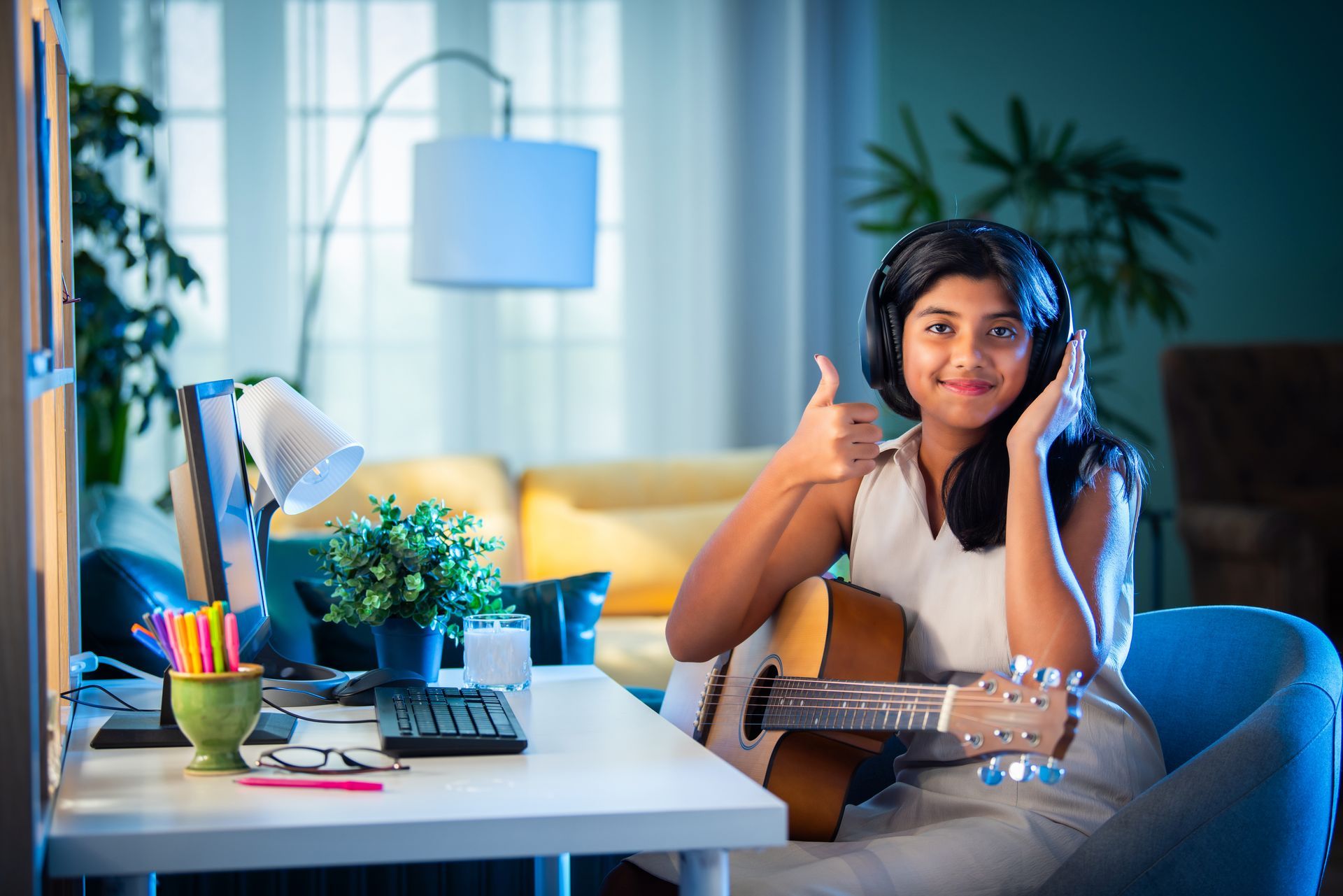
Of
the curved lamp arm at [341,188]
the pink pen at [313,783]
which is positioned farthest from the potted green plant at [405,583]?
the curved lamp arm at [341,188]

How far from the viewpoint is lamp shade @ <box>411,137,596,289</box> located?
305 centimetres

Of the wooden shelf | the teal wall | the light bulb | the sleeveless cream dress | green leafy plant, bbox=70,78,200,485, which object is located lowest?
the sleeveless cream dress

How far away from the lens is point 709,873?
973 millimetres

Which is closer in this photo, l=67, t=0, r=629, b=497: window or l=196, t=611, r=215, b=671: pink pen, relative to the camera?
l=196, t=611, r=215, b=671: pink pen

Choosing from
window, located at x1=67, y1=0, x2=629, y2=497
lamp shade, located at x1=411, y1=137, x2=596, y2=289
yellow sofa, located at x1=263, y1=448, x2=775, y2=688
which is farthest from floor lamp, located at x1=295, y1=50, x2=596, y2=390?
→ window, located at x1=67, y1=0, x2=629, y2=497

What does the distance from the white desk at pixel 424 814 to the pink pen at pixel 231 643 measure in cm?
9

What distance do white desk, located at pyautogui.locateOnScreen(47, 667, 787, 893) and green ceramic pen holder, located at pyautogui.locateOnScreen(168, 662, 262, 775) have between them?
0.08 ft

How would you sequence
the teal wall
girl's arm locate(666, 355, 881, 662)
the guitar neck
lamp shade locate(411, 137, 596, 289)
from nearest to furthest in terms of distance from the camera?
the guitar neck → girl's arm locate(666, 355, 881, 662) → lamp shade locate(411, 137, 596, 289) → the teal wall

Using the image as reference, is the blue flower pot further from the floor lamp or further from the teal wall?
the teal wall

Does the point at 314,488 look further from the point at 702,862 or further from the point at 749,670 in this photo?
the point at 702,862

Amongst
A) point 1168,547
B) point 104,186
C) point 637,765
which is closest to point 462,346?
Answer: point 104,186

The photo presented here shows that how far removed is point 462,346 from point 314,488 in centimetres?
295

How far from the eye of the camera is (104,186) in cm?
331

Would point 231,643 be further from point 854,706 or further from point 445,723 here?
point 854,706
